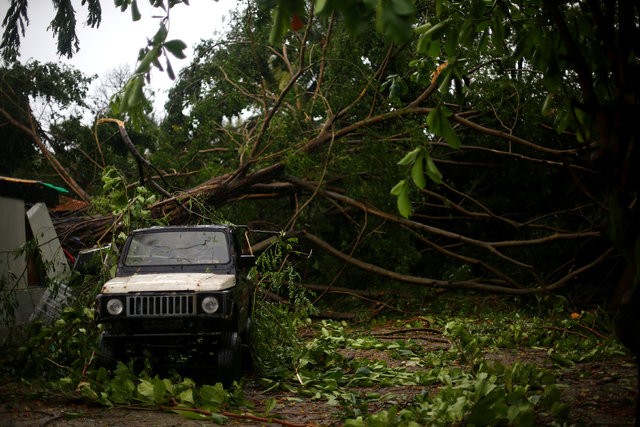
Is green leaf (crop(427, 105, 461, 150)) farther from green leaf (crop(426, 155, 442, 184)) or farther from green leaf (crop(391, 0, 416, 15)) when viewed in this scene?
green leaf (crop(391, 0, 416, 15))

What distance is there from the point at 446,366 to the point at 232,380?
8.42 ft

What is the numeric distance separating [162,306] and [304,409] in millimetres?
1635

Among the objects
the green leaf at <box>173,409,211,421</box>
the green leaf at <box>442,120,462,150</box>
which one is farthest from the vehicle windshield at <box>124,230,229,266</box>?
the green leaf at <box>442,120,462,150</box>

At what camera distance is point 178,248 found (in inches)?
293

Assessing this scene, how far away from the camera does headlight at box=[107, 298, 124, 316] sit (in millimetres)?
6371

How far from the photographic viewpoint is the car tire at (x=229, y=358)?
6.38 metres

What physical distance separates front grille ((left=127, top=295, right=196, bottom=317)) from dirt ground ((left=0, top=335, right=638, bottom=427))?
3.19 ft

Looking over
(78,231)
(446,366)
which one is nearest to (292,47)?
(78,231)

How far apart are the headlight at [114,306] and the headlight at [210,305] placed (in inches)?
30.6

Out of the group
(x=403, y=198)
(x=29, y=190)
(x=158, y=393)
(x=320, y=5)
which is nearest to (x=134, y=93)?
(x=320, y=5)

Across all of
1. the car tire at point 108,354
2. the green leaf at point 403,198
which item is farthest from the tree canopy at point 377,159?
the car tire at point 108,354

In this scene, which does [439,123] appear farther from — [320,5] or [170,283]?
[170,283]

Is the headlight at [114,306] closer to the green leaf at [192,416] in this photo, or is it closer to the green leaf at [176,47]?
the green leaf at [192,416]

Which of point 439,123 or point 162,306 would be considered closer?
point 439,123
